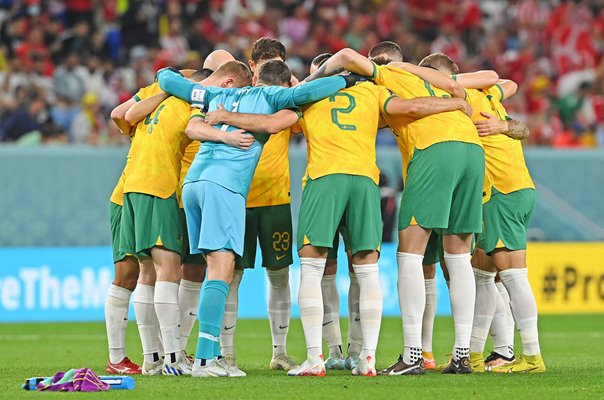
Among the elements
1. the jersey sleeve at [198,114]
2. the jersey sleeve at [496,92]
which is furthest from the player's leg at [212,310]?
the jersey sleeve at [496,92]

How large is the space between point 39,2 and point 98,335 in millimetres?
8041

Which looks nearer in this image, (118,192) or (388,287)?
(118,192)

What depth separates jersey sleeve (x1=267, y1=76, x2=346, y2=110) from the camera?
8.72 meters

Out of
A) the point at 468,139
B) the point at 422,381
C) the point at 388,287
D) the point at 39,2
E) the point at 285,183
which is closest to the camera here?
the point at 422,381

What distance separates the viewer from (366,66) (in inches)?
349

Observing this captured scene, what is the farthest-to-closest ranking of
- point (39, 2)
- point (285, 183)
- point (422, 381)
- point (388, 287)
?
point (39, 2) < point (388, 287) < point (285, 183) < point (422, 381)

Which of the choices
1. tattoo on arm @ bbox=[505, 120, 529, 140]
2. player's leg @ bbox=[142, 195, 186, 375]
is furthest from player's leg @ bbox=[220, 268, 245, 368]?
tattoo on arm @ bbox=[505, 120, 529, 140]

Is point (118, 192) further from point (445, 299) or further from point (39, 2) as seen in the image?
point (39, 2)

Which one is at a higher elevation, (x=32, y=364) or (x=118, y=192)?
(x=118, y=192)

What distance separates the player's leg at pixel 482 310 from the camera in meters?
9.44

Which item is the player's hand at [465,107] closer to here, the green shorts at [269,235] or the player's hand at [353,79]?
the player's hand at [353,79]

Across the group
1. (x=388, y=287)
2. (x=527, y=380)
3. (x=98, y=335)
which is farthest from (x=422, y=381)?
(x=388, y=287)

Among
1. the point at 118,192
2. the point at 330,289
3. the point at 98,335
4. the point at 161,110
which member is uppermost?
the point at 161,110

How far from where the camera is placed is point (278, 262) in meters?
9.59
